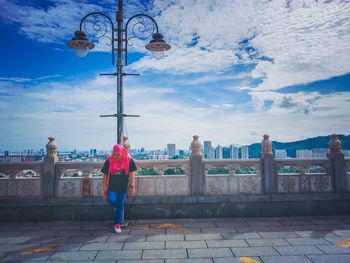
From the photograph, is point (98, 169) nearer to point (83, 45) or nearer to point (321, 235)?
point (83, 45)

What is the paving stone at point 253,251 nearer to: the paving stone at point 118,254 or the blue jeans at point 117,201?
the paving stone at point 118,254

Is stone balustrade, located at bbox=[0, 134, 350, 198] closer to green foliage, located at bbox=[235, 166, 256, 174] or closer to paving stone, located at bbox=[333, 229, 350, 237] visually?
green foliage, located at bbox=[235, 166, 256, 174]

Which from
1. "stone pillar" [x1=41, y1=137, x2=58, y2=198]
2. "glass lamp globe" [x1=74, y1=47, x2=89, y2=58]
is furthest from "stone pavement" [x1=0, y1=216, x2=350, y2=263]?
"glass lamp globe" [x1=74, y1=47, x2=89, y2=58]

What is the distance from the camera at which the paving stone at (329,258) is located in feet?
14.6

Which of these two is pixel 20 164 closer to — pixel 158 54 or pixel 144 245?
pixel 144 245

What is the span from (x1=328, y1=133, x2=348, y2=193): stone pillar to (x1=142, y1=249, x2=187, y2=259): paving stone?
5454 millimetres

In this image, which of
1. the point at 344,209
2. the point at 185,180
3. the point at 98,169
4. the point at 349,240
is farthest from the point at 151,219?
the point at 344,209

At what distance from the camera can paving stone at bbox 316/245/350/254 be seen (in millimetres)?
4812

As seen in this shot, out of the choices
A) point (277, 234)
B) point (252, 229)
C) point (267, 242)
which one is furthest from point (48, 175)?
point (277, 234)

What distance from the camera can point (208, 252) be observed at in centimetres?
493

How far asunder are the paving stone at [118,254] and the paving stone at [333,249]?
350 centimetres

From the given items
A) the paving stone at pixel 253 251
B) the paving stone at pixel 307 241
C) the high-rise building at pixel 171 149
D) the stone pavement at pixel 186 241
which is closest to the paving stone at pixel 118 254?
the stone pavement at pixel 186 241

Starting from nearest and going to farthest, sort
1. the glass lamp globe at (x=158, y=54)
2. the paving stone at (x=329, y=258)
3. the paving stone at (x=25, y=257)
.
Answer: the paving stone at (x=329, y=258), the paving stone at (x=25, y=257), the glass lamp globe at (x=158, y=54)

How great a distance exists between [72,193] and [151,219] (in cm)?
239
